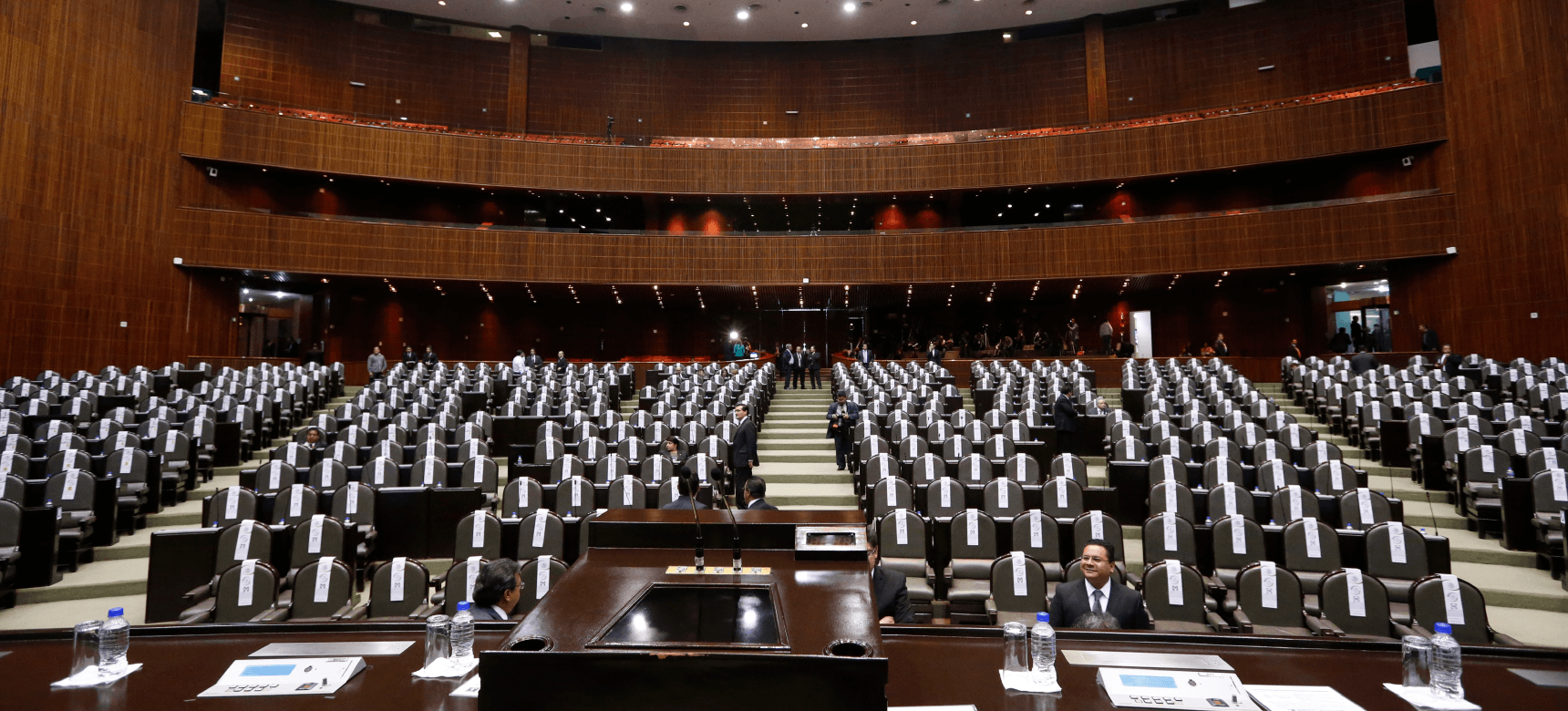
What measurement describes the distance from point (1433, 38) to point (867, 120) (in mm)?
15136

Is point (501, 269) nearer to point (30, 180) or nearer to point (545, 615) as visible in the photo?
point (30, 180)

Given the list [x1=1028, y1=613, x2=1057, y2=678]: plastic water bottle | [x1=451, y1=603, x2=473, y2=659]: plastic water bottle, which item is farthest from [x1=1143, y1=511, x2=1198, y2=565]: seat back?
[x1=451, y1=603, x2=473, y2=659]: plastic water bottle

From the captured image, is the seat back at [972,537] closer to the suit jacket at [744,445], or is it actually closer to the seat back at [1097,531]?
the seat back at [1097,531]

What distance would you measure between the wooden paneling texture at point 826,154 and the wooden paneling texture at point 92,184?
4.06 feet

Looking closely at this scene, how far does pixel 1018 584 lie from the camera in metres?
4.64

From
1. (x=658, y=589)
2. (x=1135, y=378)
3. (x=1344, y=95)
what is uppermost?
(x=1344, y=95)

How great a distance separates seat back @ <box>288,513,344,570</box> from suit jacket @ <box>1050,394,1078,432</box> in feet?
24.5

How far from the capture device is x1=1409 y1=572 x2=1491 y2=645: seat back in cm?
→ 383

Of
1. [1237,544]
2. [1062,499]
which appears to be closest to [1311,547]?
[1237,544]

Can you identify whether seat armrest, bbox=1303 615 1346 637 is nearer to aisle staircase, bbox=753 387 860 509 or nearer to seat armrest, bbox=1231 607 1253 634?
seat armrest, bbox=1231 607 1253 634

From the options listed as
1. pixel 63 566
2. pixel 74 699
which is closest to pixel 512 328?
pixel 63 566

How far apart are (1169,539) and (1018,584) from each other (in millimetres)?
1498

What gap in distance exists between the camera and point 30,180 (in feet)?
46.3

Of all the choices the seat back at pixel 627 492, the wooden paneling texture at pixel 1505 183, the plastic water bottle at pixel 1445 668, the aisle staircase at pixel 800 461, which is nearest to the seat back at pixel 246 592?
the seat back at pixel 627 492
